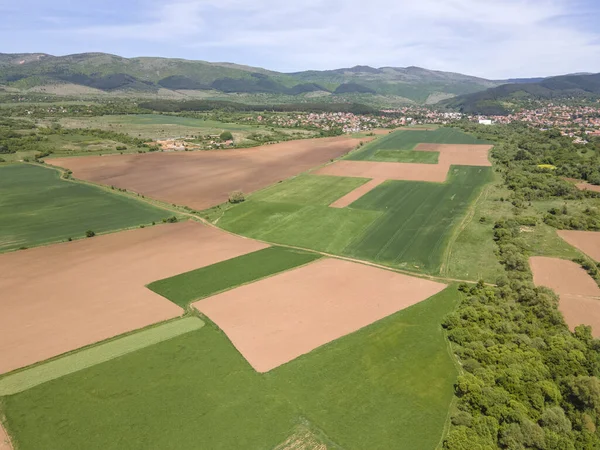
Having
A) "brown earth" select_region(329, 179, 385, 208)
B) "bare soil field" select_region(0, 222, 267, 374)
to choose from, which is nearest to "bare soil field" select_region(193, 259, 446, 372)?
"bare soil field" select_region(0, 222, 267, 374)

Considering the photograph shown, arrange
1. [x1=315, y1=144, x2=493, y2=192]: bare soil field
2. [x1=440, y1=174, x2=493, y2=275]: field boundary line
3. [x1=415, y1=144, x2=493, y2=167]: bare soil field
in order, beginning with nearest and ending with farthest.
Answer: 1. [x1=440, y1=174, x2=493, y2=275]: field boundary line
2. [x1=315, y1=144, x2=493, y2=192]: bare soil field
3. [x1=415, y1=144, x2=493, y2=167]: bare soil field

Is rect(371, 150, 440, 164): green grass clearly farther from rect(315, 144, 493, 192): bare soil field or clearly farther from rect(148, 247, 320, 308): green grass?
rect(148, 247, 320, 308): green grass

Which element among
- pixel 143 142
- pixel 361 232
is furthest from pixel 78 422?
pixel 143 142

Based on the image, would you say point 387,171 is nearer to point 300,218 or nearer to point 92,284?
point 300,218

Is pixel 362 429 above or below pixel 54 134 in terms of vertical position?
below

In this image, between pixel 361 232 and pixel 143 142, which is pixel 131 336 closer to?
pixel 361 232
